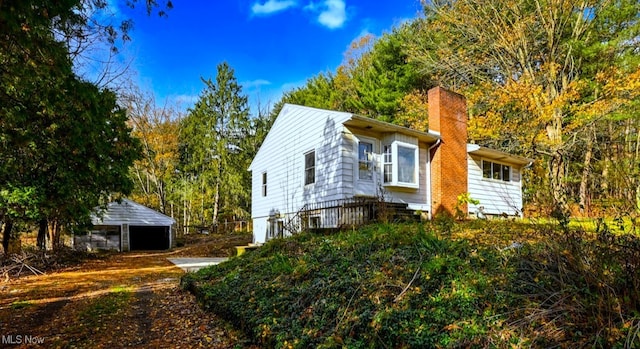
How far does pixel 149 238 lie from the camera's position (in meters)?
22.6

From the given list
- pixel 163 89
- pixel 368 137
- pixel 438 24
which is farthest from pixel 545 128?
pixel 163 89

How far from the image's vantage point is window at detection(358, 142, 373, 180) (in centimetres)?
1216

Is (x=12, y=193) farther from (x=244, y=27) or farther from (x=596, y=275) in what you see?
(x=596, y=275)

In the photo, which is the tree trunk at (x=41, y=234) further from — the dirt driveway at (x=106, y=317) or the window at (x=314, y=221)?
the window at (x=314, y=221)

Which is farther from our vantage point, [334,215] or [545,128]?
[545,128]

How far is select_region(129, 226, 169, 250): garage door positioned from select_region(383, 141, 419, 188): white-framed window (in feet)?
53.1

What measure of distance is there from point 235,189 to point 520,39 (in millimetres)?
22554

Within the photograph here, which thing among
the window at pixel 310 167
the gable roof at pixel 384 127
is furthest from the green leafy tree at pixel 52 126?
the gable roof at pixel 384 127

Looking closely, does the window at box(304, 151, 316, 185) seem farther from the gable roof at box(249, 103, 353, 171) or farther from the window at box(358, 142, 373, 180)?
the window at box(358, 142, 373, 180)

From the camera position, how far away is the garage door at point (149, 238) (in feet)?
72.3

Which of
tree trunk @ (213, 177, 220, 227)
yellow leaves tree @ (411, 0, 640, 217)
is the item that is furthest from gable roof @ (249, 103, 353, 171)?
tree trunk @ (213, 177, 220, 227)

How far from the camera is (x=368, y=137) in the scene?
12.4m

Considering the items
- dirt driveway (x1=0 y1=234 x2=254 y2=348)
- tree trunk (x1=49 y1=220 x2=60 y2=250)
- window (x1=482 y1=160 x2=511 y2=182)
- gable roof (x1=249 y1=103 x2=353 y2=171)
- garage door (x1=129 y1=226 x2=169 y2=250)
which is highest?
gable roof (x1=249 y1=103 x2=353 y2=171)

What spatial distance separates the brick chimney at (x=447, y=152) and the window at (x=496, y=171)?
7.06 ft
